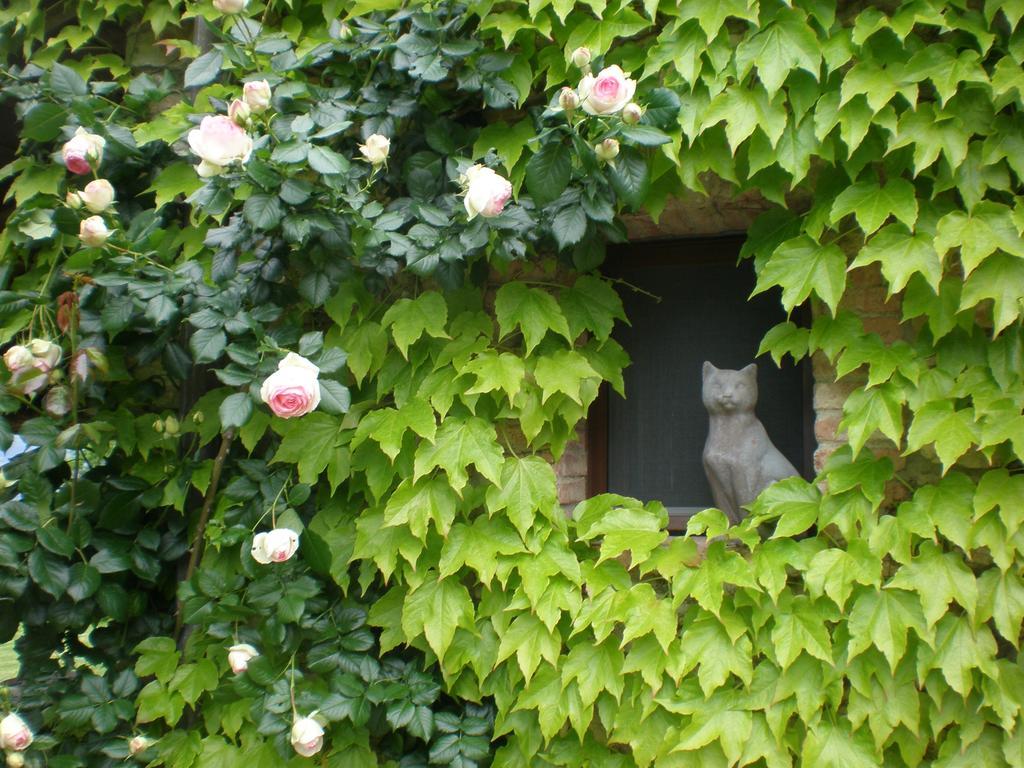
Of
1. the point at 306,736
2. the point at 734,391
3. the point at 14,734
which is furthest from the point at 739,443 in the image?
the point at 14,734

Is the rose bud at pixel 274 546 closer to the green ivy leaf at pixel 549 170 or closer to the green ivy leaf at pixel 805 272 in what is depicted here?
the green ivy leaf at pixel 549 170

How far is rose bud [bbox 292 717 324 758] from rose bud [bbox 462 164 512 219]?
3.83 feet

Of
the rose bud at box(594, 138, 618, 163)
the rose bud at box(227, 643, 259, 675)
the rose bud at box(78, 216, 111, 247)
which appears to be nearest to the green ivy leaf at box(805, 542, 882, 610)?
the rose bud at box(594, 138, 618, 163)

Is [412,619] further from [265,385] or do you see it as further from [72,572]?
[72,572]

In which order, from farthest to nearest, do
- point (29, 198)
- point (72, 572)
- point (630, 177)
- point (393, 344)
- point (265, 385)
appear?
point (29, 198) → point (393, 344) → point (72, 572) → point (630, 177) → point (265, 385)

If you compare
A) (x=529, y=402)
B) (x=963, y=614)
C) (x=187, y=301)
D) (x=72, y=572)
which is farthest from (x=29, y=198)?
(x=963, y=614)

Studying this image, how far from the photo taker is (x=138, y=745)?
6.92 ft

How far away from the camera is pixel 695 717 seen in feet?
6.45

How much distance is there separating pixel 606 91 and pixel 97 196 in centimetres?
118

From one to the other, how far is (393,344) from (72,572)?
0.94 meters

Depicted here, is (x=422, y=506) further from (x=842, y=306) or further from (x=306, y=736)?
(x=842, y=306)

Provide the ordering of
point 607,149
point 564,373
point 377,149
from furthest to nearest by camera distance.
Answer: point 564,373
point 377,149
point 607,149

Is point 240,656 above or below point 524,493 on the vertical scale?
below

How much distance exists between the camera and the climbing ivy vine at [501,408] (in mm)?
1901
